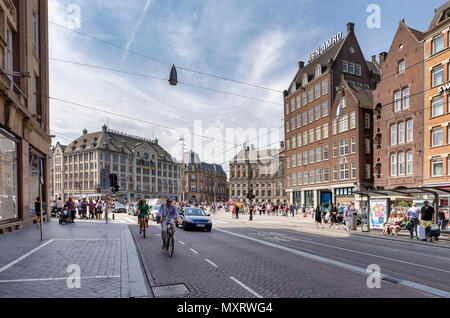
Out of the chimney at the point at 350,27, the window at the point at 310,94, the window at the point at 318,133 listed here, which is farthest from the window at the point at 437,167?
the chimney at the point at 350,27

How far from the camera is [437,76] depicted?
27.8 metres

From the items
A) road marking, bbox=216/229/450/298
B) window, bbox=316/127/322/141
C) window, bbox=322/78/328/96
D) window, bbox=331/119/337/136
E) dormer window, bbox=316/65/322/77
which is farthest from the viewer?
dormer window, bbox=316/65/322/77

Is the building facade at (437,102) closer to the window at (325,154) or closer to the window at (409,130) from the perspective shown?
the window at (409,130)

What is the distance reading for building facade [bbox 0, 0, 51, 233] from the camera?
13.8 m

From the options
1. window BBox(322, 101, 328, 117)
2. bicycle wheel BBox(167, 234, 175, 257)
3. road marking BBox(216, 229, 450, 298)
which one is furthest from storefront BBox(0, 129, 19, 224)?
window BBox(322, 101, 328, 117)

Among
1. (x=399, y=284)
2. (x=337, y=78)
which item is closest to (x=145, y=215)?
(x=399, y=284)

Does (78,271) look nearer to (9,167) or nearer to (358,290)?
(358,290)

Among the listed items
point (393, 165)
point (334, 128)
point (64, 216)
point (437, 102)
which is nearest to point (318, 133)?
point (334, 128)

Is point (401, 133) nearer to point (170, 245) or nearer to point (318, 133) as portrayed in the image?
point (318, 133)

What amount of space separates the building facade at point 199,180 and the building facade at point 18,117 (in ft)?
325

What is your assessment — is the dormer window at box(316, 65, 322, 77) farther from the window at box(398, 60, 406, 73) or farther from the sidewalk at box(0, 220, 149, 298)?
the sidewalk at box(0, 220, 149, 298)

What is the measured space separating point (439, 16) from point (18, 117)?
34601mm

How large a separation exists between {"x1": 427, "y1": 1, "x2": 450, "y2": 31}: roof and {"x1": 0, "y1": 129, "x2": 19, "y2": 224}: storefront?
33.7 m

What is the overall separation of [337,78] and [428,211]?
32.0 metres
